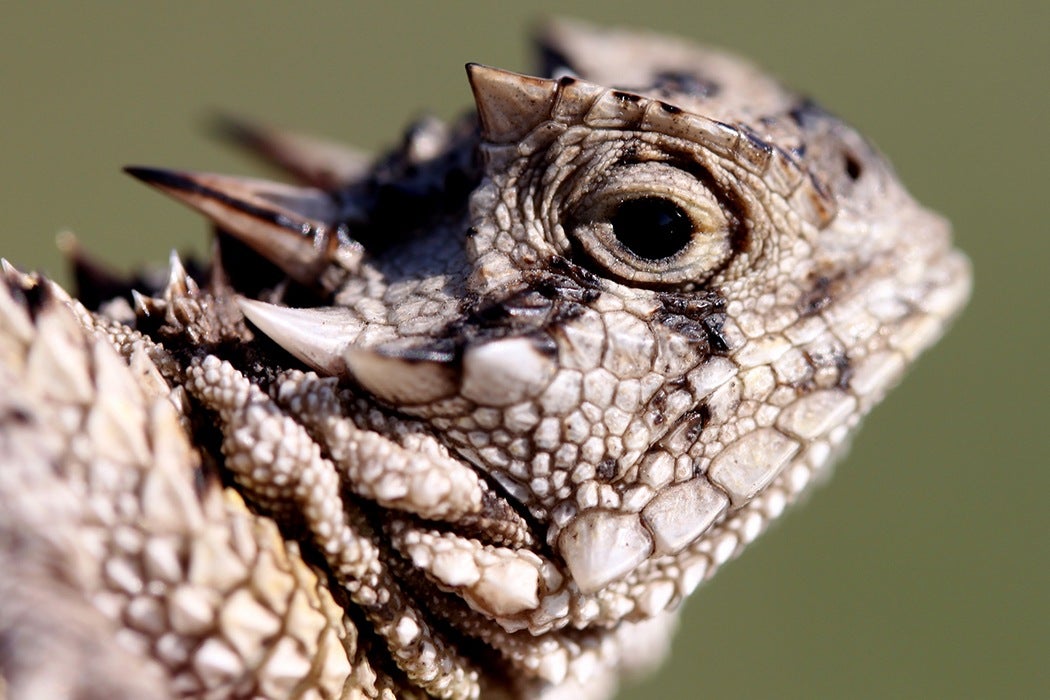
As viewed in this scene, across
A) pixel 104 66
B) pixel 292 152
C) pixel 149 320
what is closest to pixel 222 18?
pixel 104 66

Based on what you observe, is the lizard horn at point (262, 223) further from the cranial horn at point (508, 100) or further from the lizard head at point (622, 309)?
the cranial horn at point (508, 100)

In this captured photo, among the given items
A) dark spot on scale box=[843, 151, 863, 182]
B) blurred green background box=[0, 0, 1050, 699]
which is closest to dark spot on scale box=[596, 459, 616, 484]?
dark spot on scale box=[843, 151, 863, 182]

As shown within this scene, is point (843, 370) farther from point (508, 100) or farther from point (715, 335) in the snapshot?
point (508, 100)

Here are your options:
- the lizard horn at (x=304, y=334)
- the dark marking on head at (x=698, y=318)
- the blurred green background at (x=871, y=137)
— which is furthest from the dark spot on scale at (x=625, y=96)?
the blurred green background at (x=871, y=137)

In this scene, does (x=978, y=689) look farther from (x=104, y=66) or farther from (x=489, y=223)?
(x=104, y=66)

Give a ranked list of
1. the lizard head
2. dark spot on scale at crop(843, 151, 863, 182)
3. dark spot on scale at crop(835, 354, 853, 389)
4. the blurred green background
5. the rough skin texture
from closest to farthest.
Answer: the rough skin texture, the lizard head, dark spot on scale at crop(835, 354, 853, 389), dark spot on scale at crop(843, 151, 863, 182), the blurred green background

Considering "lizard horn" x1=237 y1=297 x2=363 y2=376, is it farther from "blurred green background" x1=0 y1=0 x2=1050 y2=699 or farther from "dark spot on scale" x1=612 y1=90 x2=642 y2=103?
"blurred green background" x1=0 y1=0 x2=1050 y2=699
